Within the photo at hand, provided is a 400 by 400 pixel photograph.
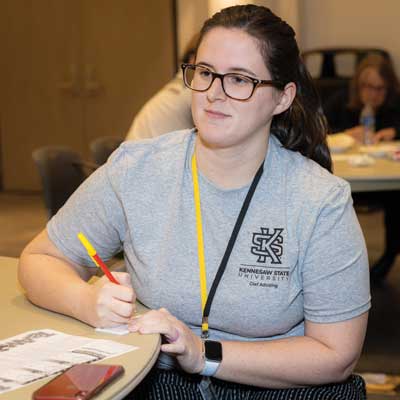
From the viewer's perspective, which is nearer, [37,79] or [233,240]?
[233,240]

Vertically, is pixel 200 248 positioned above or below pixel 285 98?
below

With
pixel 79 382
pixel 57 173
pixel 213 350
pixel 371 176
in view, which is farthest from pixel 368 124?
pixel 79 382

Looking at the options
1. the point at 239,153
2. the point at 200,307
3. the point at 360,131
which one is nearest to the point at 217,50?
the point at 239,153

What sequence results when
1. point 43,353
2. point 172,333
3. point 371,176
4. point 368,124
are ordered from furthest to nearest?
point 368,124 → point 371,176 → point 172,333 → point 43,353

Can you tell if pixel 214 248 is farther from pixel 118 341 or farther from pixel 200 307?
pixel 118 341

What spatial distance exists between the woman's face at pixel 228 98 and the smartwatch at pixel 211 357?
1.47 ft

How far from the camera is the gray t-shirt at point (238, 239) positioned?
6.26 ft

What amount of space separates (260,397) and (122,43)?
6407mm

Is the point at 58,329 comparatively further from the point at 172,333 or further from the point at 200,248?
the point at 200,248

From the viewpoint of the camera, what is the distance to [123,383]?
4.83 feet

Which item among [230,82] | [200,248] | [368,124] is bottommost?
[368,124]

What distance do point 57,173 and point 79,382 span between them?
7.88ft

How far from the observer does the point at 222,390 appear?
202 centimetres

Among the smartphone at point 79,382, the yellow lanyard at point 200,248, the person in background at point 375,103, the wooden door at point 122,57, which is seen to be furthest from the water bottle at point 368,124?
the smartphone at point 79,382
